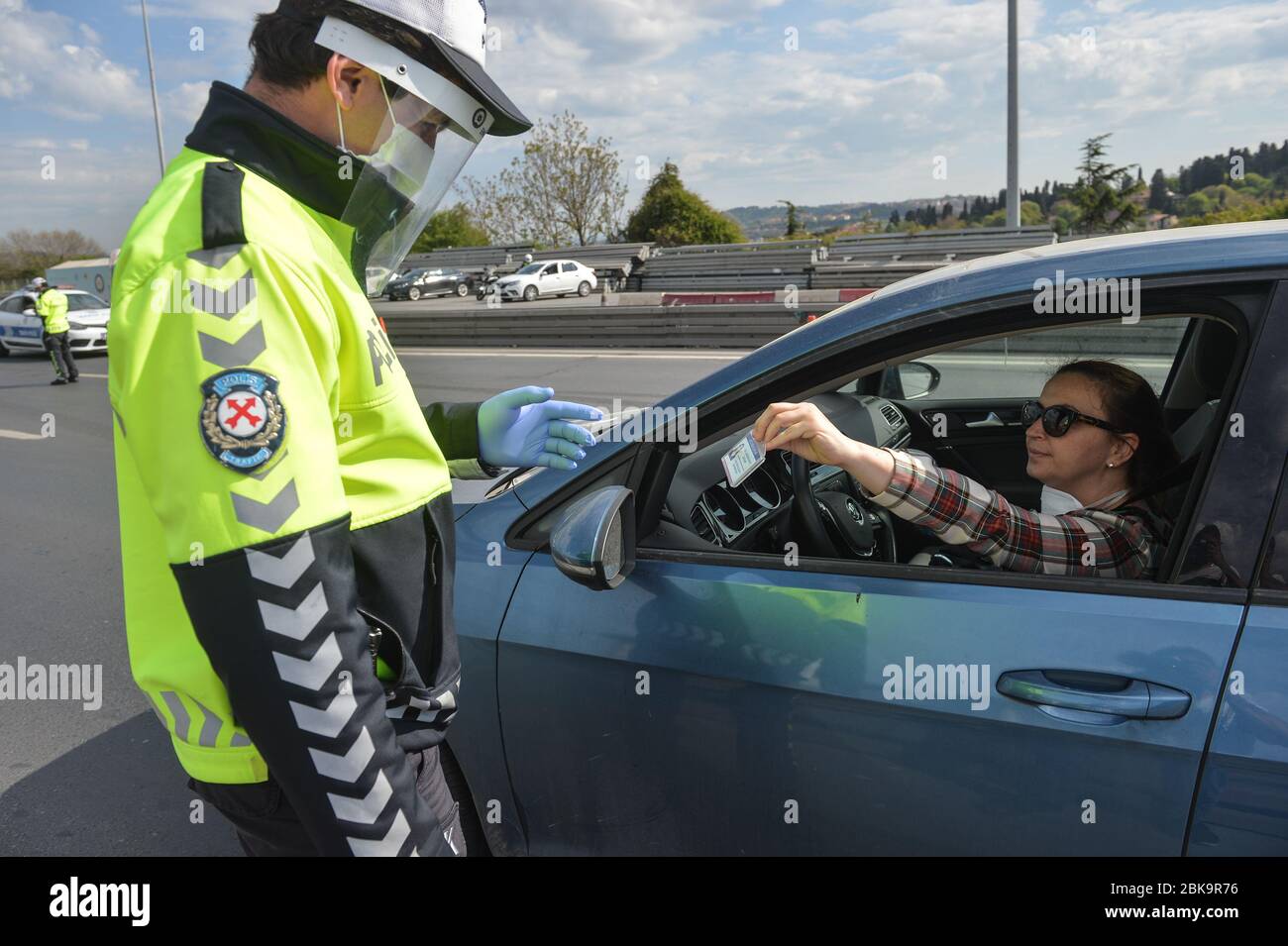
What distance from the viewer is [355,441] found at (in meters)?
1.14

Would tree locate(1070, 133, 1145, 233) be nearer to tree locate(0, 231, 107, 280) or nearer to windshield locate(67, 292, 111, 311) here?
windshield locate(67, 292, 111, 311)

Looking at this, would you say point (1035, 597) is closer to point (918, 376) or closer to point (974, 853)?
point (974, 853)

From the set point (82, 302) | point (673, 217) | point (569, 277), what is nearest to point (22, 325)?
point (82, 302)

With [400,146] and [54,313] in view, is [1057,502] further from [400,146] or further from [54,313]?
[54,313]

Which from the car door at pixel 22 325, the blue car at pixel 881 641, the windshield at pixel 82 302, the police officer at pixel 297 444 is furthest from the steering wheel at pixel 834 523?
the car door at pixel 22 325

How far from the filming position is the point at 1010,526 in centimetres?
188

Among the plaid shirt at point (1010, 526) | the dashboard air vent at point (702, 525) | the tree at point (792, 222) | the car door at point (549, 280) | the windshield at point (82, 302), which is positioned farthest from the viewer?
the tree at point (792, 222)

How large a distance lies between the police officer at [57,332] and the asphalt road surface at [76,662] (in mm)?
4033

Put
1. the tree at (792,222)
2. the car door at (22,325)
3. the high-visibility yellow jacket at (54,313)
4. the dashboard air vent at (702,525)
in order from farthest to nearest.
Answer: the tree at (792,222)
the car door at (22,325)
the high-visibility yellow jacket at (54,313)
the dashboard air vent at (702,525)

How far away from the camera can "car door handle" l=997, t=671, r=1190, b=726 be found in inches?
54.4

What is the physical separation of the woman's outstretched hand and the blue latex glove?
14.2 inches

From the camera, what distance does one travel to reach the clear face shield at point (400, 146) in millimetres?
1137

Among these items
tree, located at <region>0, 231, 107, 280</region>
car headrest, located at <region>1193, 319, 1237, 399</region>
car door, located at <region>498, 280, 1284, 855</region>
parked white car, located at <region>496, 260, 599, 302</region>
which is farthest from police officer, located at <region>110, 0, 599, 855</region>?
tree, located at <region>0, 231, 107, 280</region>

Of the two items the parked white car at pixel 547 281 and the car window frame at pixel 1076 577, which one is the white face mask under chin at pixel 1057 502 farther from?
the parked white car at pixel 547 281
